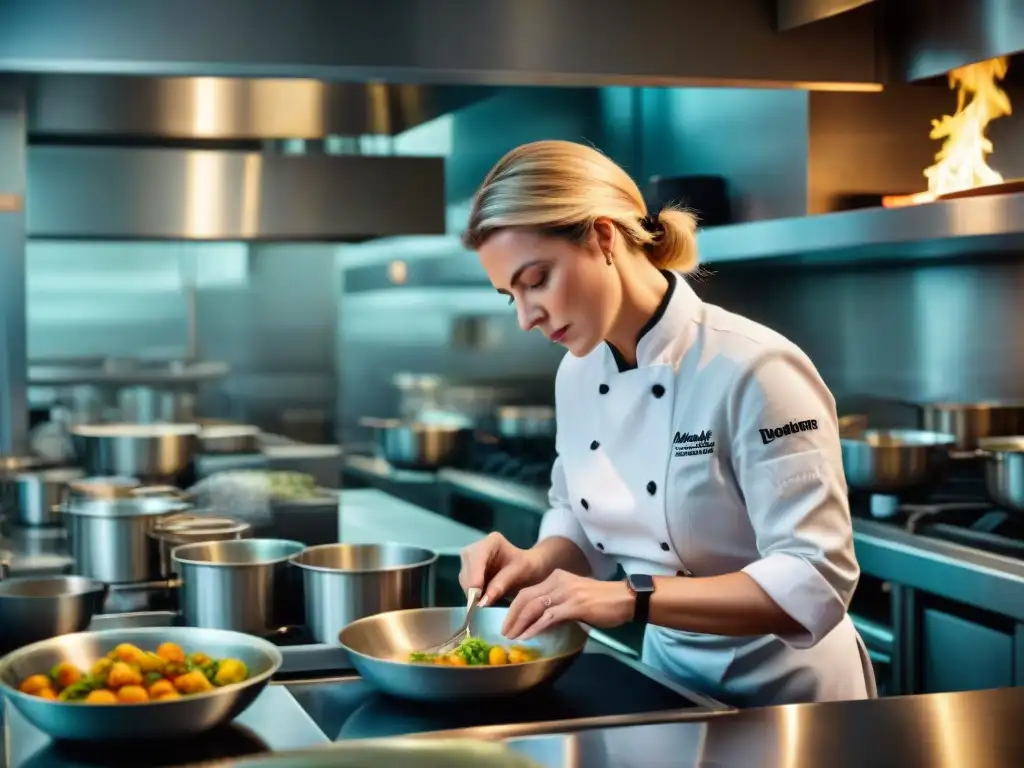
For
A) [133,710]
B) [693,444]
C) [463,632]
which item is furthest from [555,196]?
[133,710]

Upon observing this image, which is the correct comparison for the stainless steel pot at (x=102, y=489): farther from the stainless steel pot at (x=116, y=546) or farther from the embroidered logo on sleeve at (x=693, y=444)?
the embroidered logo on sleeve at (x=693, y=444)

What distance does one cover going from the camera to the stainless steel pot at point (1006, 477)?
8.67 feet

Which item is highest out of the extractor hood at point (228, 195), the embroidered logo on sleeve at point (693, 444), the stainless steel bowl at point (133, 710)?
the extractor hood at point (228, 195)

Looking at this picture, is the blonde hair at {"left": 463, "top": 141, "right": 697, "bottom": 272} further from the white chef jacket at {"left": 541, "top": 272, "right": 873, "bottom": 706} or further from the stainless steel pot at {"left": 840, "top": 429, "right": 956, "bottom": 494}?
the stainless steel pot at {"left": 840, "top": 429, "right": 956, "bottom": 494}

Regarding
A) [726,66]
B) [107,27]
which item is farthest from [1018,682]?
[107,27]

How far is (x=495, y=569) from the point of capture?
73.9 inches

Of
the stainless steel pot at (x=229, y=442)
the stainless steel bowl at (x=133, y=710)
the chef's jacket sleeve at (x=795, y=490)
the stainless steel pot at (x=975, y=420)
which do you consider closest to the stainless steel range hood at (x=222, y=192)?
the stainless steel pot at (x=229, y=442)

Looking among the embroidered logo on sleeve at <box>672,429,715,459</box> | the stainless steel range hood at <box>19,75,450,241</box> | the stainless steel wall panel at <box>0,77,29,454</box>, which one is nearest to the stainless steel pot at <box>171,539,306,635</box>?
the embroidered logo on sleeve at <box>672,429,715,459</box>

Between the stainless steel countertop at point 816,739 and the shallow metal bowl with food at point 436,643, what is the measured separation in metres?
0.16

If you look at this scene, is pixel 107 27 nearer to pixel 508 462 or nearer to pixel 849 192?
pixel 849 192

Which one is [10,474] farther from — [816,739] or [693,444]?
[816,739]

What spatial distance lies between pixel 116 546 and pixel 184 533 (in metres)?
0.17

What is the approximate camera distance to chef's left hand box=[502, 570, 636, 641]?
155 cm

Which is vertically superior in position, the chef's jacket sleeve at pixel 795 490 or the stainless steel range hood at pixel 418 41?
the stainless steel range hood at pixel 418 41
